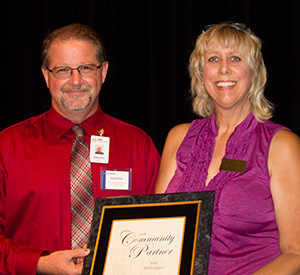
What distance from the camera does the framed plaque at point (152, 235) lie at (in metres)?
2.08

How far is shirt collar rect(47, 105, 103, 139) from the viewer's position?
3.01 metres

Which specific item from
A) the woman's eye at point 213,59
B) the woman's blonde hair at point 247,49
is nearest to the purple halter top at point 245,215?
the woman's blonde hair at point 247,49

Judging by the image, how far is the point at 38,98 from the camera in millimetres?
4574

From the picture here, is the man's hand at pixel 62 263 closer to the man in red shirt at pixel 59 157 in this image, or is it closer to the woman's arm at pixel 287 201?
the man in red shirt at pixel 59 157

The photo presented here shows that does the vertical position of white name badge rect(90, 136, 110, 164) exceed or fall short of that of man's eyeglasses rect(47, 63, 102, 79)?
it falls short

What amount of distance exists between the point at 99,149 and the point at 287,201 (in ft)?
3.74

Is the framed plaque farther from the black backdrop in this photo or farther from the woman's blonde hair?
the black backdrop

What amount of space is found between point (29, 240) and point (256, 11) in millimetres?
2566

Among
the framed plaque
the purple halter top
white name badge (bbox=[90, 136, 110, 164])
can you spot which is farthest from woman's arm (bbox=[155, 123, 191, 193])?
the framed plaque

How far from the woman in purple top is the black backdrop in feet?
4.42

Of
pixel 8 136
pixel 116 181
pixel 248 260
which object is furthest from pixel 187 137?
pixel 8 136

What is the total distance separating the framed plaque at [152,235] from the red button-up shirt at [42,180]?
54 centimetres

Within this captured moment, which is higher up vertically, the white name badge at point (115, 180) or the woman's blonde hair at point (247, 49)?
the woman's blonde hair at point (247, 49)

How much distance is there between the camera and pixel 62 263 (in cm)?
248
